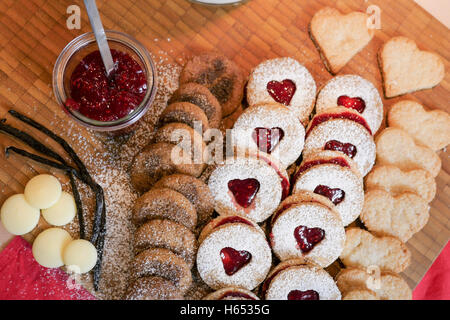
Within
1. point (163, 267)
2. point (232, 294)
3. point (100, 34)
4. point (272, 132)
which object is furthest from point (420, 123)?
point (100, 34)

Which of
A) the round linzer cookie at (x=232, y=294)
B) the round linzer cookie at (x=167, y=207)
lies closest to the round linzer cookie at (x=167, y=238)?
the round linzer cookie at (x=167, y=207)

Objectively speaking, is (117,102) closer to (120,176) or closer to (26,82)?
(120,176)

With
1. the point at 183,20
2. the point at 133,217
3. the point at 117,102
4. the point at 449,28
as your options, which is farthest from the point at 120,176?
the point at 449,28

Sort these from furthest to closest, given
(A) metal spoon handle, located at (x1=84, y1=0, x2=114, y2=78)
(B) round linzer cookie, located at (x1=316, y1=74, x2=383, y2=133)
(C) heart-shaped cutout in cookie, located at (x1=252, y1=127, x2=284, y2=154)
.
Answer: (B) round linzer cookie, located at (x1=316, y1=74, x2=383, y2=133) → (C) heart-shaped cutout in cookie, located at (x1=252, y1=127, x2=284, y2=154) → (A) metal spoon handle, located at (x1=84, y1=0, x2=114, y2=78)

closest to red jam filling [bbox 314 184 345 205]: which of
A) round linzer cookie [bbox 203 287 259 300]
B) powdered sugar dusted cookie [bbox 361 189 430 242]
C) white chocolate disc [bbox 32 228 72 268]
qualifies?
powdered sugar dusted cookie [bbox 361 189 430 242]

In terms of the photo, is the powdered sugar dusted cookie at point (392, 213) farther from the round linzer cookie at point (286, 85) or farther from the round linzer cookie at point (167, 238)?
the round linzer cookie at point (167, 238)

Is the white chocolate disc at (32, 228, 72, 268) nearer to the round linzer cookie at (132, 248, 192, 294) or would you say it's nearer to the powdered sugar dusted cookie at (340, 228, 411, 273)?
the round linzer cookie at (132, 248, 192, 294)

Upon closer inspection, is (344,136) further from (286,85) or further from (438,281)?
(438,281)
